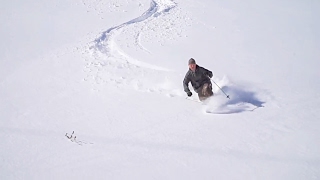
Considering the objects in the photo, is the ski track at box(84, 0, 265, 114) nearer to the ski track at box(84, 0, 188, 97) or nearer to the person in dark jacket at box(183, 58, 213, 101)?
the ski track at box(84, 0, 188, 97)

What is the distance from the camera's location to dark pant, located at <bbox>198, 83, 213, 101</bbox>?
6.14 metres

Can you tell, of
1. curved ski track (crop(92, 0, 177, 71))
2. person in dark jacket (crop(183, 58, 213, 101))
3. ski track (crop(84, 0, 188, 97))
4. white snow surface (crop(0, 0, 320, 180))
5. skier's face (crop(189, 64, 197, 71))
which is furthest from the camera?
curved ski track (crop(92, 0, 177, 71))

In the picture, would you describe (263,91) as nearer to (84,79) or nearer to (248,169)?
(248,169)

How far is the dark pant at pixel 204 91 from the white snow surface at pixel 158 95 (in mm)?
223

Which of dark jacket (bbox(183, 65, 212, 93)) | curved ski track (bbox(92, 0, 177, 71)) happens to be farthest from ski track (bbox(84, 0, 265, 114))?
dark jacket (bbox(183, 65, 212, 93))

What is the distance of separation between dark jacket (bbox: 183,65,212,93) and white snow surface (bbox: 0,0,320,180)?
0.35m

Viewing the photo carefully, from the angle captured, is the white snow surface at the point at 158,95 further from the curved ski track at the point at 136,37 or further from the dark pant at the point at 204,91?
the dark pant at the point at 204,91

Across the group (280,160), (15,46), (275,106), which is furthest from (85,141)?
(15,46)

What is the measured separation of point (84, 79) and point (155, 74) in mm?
1761

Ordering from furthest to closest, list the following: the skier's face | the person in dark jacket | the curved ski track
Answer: the curved ski track → the person in dark jacket → the skier's face

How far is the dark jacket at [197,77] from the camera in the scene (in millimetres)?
6137

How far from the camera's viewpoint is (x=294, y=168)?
396cm

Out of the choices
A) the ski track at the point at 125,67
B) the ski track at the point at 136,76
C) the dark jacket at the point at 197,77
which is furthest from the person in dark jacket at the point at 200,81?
the ski track at the point at 125,67

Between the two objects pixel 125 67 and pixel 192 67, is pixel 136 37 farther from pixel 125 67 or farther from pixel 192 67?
pixel 192 67
